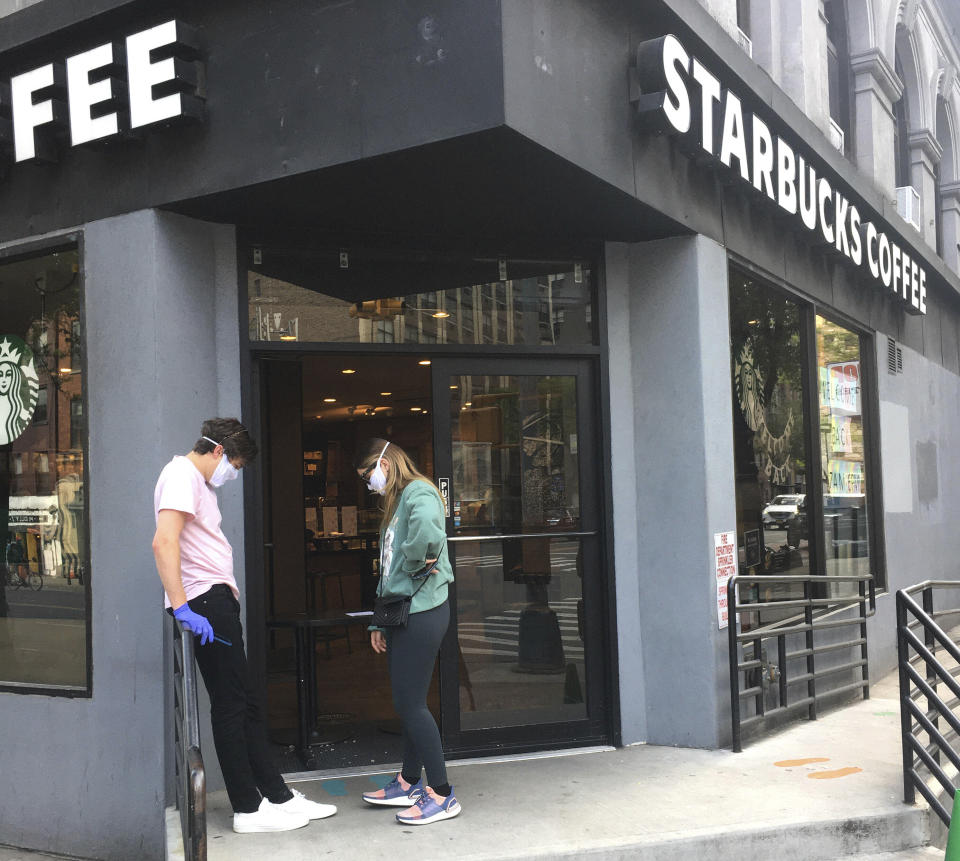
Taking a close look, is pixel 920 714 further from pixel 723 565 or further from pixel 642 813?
pixel 723 565

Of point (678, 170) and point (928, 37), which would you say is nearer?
point (678, 170)

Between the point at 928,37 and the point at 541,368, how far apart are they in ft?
33.7

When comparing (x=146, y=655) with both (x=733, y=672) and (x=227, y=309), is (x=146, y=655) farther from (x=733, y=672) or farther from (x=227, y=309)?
(x=733, y=672)

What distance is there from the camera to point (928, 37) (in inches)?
532

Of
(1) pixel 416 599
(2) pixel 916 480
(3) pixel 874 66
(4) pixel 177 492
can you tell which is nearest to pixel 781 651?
(1) pixel 416 599

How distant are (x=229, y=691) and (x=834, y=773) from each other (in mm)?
3529

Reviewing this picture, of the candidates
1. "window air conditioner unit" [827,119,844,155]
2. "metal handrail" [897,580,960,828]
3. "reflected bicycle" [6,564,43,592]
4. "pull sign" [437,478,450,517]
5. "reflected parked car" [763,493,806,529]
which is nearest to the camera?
"metal handrail" [897,580,960,828]

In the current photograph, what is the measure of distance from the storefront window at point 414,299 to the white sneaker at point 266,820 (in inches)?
104

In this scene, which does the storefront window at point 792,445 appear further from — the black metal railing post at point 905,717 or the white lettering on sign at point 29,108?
the white lettering on sign at point 29,108

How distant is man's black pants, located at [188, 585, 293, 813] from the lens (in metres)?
4.66

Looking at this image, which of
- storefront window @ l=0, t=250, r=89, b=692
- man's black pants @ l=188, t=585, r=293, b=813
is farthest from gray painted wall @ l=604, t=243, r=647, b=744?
storefront window @ l=0, t=250, r=89, b=692

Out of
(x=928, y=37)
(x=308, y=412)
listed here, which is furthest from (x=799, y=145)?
(x=308, y=412)

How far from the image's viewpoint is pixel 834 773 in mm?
5801

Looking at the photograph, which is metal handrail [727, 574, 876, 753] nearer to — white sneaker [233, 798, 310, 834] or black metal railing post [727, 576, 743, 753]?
black metal railing post [727, 576, 743, 753]
